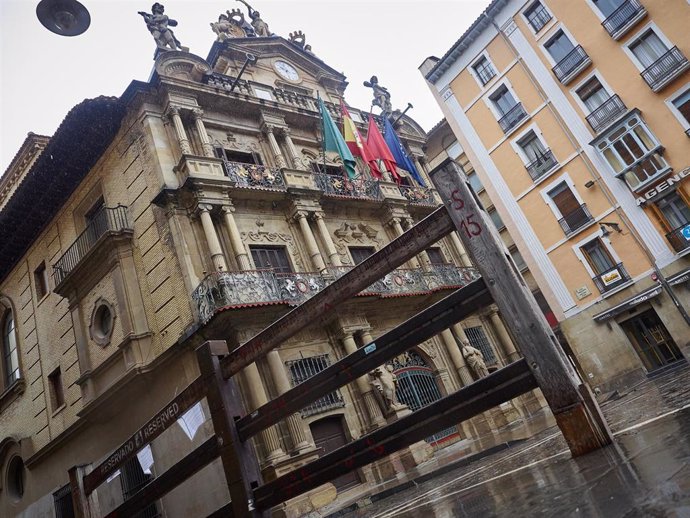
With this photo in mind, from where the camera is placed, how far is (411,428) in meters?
2.90

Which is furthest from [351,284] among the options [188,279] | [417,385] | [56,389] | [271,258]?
[56,389]

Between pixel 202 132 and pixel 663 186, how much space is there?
1809cm

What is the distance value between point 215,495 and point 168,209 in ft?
26.7

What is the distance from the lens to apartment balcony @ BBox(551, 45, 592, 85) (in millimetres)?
21750

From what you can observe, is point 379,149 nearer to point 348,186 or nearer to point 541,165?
point 348,186

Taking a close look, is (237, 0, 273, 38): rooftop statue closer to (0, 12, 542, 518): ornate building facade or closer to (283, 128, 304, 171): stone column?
(0, 12, 542, 518): ornate building facade

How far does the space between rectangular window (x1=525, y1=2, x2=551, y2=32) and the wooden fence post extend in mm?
24486

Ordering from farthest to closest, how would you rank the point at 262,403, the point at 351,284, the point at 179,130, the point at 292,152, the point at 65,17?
the point at 292,152 → the point at 179,130 → the point at 262,403 → the point at 65,17 → the point at 351,284

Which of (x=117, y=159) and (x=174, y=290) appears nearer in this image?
(x=174, y=290)

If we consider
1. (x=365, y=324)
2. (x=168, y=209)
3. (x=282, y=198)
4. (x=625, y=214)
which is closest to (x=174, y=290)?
(x=168, y=209)

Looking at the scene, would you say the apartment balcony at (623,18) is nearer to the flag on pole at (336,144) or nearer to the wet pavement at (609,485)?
the flag on pole at (336,144)

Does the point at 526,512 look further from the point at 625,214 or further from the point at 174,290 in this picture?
the point at 625,214

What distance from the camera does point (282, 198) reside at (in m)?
16.8

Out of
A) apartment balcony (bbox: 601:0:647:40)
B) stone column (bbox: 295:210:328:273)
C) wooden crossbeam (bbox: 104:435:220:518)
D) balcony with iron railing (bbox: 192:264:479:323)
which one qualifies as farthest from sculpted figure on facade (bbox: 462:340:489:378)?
apartment balcony (bbox: 601:0:647:40)
